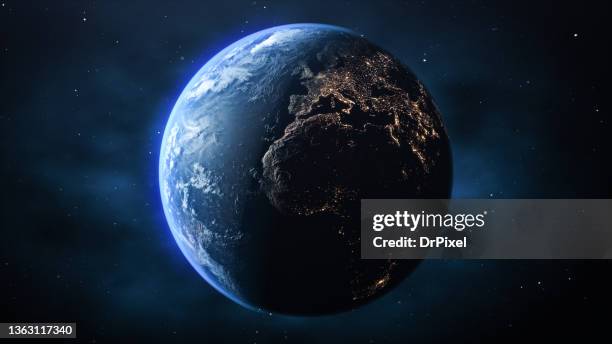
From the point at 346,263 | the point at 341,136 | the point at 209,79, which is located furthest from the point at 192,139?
the point at 346,263

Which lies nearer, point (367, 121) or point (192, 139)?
point (367, 121)

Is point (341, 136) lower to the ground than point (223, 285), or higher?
higher

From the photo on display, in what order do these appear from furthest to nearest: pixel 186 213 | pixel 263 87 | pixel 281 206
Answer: pixel 186 213
pixel 263 87
pixel 281 206

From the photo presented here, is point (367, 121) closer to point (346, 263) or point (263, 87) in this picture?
point (263, 87)

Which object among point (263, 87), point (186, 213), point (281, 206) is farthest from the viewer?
point (186, 213)

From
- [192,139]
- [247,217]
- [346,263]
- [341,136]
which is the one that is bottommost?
[346,263]

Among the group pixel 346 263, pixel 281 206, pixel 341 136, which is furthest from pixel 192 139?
pixel 346 263
